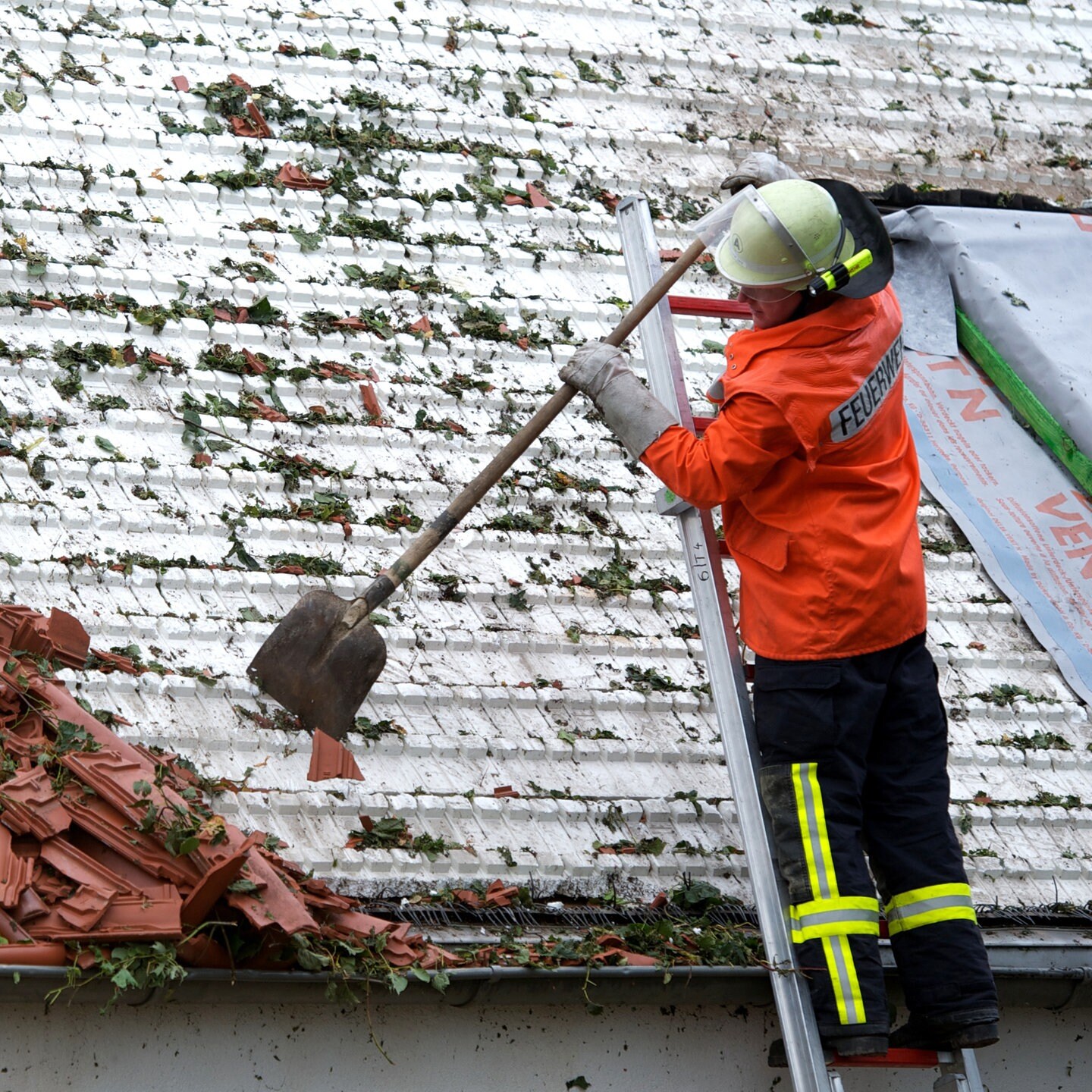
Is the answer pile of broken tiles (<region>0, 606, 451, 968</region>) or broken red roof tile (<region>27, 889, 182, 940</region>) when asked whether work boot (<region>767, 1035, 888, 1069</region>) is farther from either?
Result: broken red roof tile (<region>27, 889, 182, 940</region>)

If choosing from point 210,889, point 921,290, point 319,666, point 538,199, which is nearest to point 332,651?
point 319,666

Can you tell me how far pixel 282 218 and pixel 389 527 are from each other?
155cm

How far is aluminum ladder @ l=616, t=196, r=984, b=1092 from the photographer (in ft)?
11.5

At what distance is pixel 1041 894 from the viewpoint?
168 inches

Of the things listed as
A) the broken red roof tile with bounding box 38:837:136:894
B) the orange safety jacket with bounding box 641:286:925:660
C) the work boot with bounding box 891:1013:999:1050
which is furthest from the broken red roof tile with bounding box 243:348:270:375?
the work boot with bounding box 891:1013:999:1050

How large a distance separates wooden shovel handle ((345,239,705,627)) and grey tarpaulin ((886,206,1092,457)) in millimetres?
2120

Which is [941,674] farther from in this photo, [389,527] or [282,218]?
[282,218]

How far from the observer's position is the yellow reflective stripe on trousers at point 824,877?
3.44 m

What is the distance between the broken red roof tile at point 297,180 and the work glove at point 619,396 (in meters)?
2.00

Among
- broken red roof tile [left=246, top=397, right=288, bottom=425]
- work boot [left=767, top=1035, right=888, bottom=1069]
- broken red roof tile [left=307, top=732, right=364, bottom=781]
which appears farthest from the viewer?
broken red roof tile [left=246, top=397, right=288, bottom=425]

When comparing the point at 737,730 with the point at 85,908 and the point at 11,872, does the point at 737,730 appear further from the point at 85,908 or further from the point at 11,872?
the point at 11,872

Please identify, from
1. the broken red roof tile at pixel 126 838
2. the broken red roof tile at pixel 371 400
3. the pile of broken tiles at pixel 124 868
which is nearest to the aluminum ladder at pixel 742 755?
the pile of broken tiles at pixel 124 868

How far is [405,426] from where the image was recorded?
15.8 ft

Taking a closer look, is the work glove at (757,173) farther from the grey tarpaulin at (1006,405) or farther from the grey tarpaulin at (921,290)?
the grey tarpaulin at (921,290)
